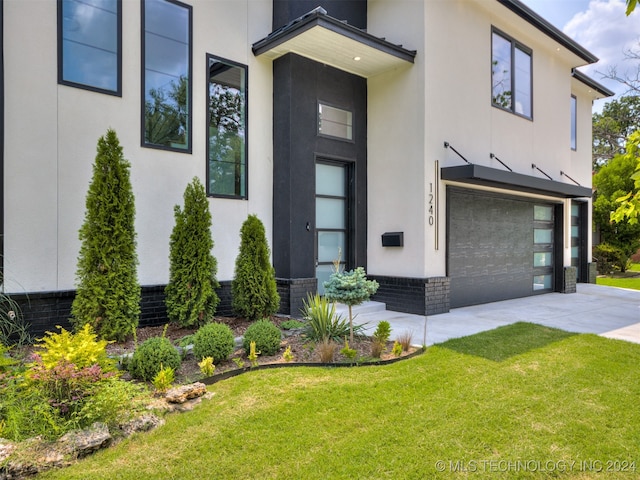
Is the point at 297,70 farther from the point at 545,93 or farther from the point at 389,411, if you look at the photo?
the point at 545,93

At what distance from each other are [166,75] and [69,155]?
1948 mm

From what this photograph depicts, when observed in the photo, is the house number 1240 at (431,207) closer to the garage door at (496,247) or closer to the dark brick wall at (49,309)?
the garage door at (496,247)

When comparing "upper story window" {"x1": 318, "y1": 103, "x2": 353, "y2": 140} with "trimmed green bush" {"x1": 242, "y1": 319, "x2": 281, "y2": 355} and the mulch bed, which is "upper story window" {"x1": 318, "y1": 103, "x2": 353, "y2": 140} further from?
"trimmed green bush" {"x1": 242, "y1": 319, "x2": 281, "y2": 355}

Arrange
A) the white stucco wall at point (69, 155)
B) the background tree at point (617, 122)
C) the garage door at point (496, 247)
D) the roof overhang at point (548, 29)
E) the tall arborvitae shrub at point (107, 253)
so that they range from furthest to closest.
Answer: the background tree at point (617, 122) → the roof overhang at point (548, 29) → the garage door at point (496, 247) → the white stucco wall at point (69, 155) → the tall arborvitae shrub at point (107, 253)

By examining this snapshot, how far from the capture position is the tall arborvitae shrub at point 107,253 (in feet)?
16.2

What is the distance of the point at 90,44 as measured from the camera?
574cm

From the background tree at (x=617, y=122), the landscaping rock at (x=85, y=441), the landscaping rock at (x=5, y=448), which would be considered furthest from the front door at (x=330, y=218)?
the background tree at (x=617, y=122)

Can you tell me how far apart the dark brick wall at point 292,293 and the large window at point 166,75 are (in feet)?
9.03

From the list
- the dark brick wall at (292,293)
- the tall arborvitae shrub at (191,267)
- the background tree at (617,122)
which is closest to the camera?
the tall arborvitae shrub at (191,267)

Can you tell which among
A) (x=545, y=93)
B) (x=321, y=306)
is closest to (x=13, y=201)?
(x=321, y=306)

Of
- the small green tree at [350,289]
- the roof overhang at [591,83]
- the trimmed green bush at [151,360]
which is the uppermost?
the roof overhang at [591,83]

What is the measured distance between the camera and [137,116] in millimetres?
6148

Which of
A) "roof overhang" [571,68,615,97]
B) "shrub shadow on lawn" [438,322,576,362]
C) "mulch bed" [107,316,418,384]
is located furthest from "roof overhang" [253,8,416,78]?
"roof overhang" [571,68,615,97]

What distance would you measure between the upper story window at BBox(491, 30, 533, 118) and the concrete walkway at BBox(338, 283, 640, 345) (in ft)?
14.9
